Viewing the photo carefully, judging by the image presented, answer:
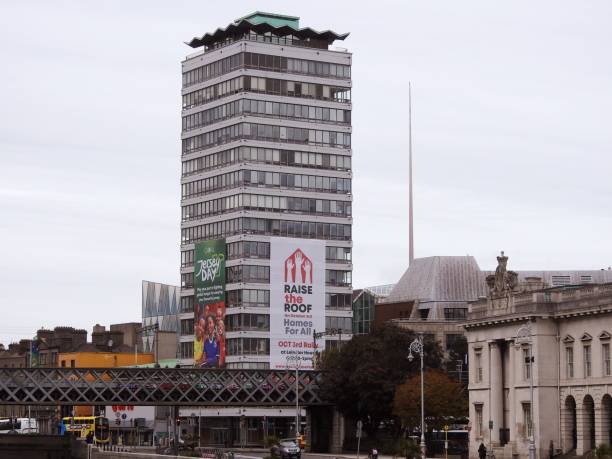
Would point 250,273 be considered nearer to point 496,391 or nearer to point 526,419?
point 496,391

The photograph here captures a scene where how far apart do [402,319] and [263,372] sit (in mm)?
43952

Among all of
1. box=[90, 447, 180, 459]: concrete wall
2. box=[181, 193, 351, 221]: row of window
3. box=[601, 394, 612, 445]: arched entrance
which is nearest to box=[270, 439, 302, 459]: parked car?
box=[90, 447, 180, 459]: concrete wall

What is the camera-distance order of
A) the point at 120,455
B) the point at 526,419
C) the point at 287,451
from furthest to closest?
the point at 120,455, the point at 287,451, the point at 526,419

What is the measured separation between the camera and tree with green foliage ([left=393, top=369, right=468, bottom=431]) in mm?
133625

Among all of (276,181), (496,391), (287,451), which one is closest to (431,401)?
(496,391)

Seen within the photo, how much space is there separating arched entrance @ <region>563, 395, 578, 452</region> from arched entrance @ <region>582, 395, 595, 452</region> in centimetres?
228

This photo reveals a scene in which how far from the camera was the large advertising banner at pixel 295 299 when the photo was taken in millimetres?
191750

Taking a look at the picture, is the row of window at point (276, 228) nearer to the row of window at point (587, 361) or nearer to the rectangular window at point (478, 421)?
the rectangular window at point (478, 421)

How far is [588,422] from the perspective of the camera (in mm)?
111062

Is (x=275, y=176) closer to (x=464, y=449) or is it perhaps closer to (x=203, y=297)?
(x=203, y=297)

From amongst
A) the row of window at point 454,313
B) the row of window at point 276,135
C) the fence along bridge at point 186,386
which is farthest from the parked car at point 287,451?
the row of window at point 276,135

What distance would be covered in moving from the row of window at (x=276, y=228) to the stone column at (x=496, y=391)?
2921 inches

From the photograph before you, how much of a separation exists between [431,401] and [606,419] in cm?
2790

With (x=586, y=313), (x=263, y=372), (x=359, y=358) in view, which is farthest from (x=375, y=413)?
(x=586, y=313)
